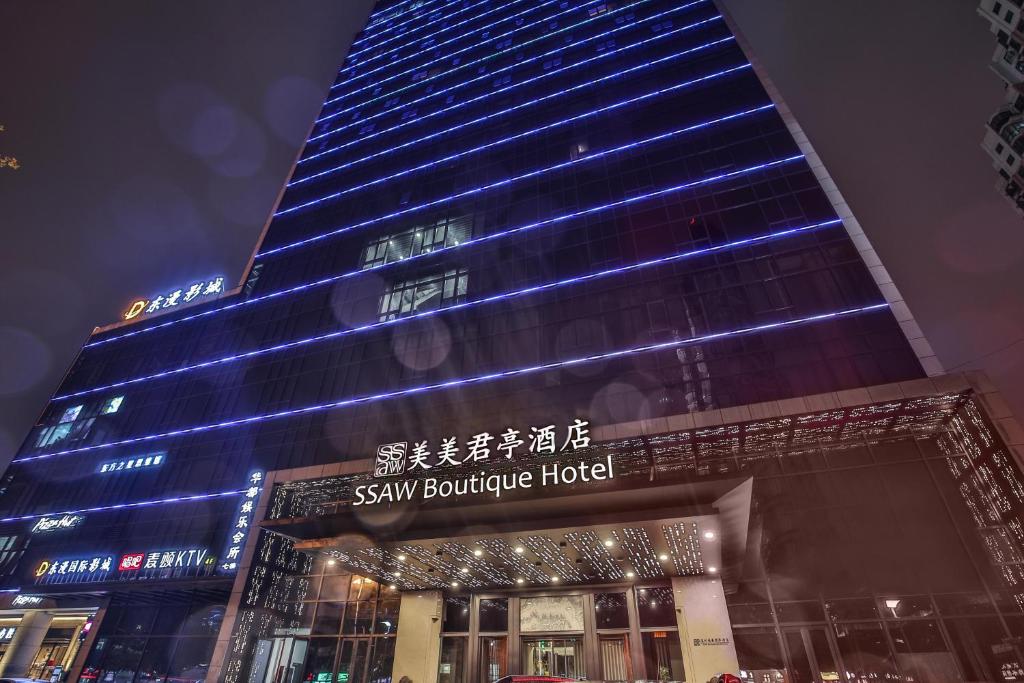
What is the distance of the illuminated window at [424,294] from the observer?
31.9m

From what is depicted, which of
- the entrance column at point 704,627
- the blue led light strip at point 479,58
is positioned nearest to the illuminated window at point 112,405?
the blue led light strip at point 479,58

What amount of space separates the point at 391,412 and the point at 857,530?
2322cm

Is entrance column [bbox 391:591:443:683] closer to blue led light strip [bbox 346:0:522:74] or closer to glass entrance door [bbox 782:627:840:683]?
glass entrance door [bbox 782:627:840:683]

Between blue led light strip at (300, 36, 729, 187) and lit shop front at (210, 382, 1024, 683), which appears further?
blue led light strip at (300, 36, 729, 187)

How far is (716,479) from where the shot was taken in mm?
11195

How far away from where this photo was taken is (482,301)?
99.5 feet

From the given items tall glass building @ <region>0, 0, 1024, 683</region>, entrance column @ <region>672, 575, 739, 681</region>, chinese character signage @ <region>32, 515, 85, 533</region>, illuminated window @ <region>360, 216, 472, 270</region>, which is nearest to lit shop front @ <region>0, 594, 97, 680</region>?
tall glass building @ <region>0, 0, 1024, 683</region>

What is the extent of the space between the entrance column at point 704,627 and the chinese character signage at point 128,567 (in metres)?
25.4

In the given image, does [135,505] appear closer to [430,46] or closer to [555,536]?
[555,536]

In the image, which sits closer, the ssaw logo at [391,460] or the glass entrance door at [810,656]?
the glass entrance door at [810,656]

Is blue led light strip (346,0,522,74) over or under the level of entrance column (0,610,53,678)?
over

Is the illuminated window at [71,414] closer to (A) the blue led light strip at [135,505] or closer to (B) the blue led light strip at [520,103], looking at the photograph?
(A) the blue led light strip at [135,505]

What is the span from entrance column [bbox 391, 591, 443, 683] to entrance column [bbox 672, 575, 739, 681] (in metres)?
10.1

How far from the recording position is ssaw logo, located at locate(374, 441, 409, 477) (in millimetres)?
16656
